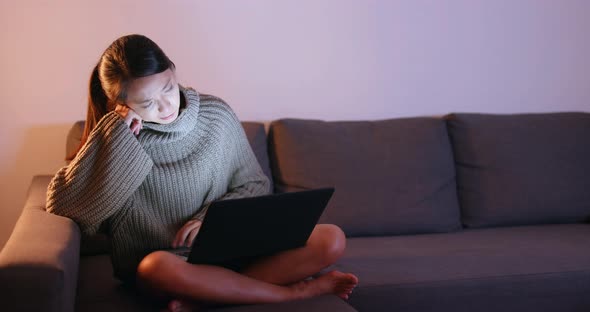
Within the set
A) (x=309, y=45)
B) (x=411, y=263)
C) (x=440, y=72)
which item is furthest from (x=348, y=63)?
(x=411, y=263)

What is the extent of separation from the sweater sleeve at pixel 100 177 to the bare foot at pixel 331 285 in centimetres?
48

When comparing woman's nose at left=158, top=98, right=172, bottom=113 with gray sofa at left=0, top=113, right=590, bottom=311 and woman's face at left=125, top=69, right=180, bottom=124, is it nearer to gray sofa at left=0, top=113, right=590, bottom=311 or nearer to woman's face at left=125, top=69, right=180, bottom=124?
woman's face at left=125, top=69, right=180, bottom=124

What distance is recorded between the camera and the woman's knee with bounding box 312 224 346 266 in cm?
187

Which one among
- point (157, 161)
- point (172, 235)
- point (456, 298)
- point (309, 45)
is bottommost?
point (456, 298)

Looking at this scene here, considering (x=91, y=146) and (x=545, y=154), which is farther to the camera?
(x=545, y=154)

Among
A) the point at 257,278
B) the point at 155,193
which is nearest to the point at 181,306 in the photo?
the point at 257,278

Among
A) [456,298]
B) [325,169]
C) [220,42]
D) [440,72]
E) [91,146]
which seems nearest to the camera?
[91,146]

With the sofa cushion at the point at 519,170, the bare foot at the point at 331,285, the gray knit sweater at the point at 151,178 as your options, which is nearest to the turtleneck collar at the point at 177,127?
the gray knit sweater at the point at 151,178

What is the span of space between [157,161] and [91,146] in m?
0.18

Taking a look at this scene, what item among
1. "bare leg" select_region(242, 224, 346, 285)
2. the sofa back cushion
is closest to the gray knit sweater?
"bare leg" select_region(242, 224, 346, 285)

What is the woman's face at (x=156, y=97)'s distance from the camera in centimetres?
183

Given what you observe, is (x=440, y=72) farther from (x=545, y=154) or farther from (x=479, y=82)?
(x=545, y=154)

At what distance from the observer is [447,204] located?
8.46ft

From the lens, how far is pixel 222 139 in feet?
6.82
